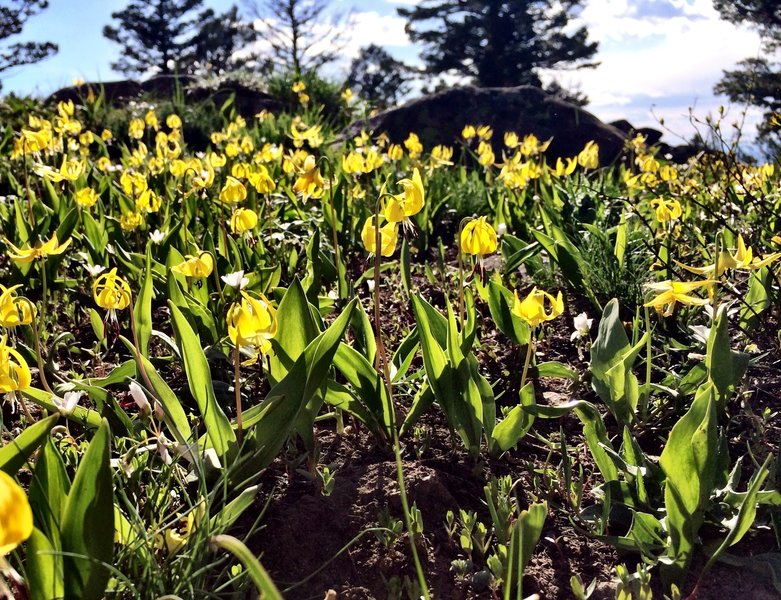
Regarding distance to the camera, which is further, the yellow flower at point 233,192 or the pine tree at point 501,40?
the pine tree at point 501,40

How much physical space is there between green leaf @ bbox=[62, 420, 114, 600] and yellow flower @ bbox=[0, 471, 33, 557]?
43 cm

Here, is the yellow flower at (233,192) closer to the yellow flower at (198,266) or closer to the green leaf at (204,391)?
the yellow flower at (198,266)

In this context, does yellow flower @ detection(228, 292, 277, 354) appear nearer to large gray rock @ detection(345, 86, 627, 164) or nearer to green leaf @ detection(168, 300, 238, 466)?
green leaf @ detection(168, 300, 238, 466)

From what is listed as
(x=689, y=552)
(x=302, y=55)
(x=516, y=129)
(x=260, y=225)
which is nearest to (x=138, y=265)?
(x=260, y=225)

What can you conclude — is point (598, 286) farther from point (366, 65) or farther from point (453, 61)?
point (366, 65)

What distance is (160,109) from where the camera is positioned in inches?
385

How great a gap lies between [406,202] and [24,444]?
105cm

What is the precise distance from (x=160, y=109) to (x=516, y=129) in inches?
192

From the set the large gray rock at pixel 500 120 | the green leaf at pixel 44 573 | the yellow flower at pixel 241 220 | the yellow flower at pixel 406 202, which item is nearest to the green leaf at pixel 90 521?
the green leaf at pixel 44 573

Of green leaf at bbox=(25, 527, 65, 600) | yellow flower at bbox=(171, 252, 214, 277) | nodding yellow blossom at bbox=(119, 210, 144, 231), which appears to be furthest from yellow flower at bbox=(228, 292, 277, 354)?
nodding yellow blossom at bbox=(119, 210, 144, 231)

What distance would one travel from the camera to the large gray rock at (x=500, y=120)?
8688mm

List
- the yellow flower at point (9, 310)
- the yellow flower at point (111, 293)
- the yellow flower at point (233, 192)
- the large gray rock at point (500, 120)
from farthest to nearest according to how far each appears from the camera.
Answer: the large gray rock at point (500, 120)
the yellow flower at point (233, 192)
the yellow flower at point (111, 293)
the yellow flower at point (9, 310)

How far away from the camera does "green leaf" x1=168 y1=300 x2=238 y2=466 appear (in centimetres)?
169

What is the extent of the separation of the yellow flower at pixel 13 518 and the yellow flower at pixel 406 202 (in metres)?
1.21
